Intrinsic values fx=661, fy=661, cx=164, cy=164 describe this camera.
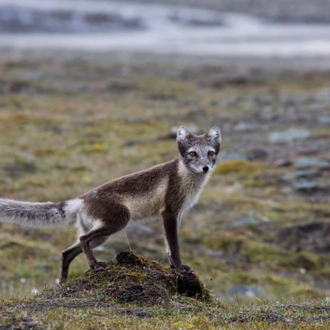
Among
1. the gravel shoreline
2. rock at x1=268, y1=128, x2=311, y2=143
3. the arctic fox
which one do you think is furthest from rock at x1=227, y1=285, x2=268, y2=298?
the gravel shoreline

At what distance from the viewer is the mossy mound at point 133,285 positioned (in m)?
8.32

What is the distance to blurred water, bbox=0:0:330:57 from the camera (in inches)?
2874

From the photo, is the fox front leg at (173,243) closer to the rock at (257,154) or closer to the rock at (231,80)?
the rock at (257,154)

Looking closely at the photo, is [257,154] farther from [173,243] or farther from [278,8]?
[278,8]

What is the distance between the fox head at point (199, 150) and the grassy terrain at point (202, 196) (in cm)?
185

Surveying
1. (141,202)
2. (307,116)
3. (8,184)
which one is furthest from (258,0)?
(141,202)

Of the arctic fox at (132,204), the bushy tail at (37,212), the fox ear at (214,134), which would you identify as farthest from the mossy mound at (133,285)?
the fox ear at (214,134)

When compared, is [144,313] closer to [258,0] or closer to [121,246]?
[121,246]

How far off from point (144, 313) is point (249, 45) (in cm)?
7249

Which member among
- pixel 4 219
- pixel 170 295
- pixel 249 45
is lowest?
pixel 249 45

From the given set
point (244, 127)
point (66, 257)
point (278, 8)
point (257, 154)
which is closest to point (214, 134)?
point (66, 257)

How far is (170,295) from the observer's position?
870cm

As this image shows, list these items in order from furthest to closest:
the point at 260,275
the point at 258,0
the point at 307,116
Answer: the point at 258,0 < the point at 307,116 < the point at 260,275

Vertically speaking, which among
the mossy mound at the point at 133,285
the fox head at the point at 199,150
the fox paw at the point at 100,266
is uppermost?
the fox head at the point at 199,150
